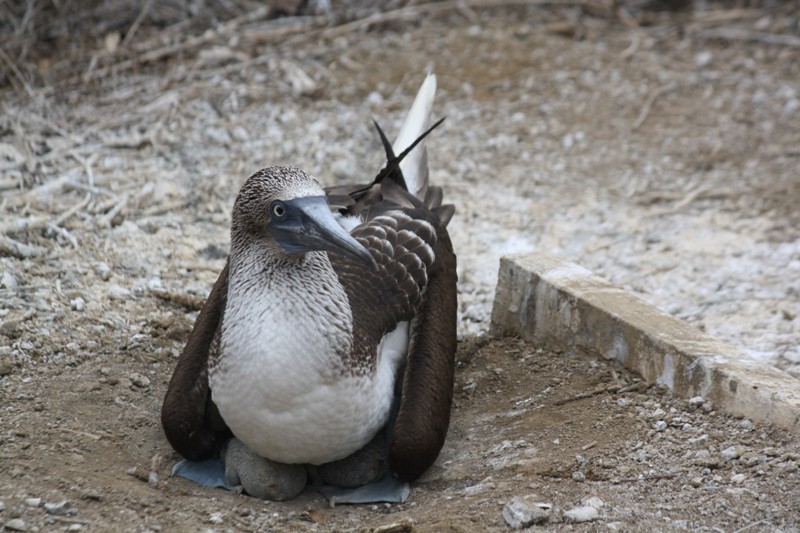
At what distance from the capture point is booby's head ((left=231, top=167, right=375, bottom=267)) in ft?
12.4

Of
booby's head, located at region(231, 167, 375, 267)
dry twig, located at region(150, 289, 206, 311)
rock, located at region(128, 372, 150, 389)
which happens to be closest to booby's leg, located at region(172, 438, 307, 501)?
rock, located at region(128, 372, 150, 389)

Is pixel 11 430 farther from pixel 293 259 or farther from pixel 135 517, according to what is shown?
pixel 293 259

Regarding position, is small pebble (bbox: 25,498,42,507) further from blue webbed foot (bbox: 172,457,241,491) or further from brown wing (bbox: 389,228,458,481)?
brown wing (bbox: 389,228,458,481)

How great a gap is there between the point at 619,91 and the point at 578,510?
597 cm

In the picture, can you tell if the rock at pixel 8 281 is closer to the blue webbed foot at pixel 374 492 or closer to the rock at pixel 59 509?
the rock at pixel 59 509

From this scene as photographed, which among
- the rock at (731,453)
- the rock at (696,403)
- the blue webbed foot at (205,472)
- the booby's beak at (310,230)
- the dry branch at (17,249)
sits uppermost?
the booby's beak at (310,230)

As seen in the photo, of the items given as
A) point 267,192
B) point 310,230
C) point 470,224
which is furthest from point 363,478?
point 470,224

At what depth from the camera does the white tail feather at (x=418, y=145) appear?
5.90 metres

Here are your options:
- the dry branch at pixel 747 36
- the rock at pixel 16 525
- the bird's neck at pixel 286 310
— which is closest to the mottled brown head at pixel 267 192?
the bird's neck at pixel 286 310

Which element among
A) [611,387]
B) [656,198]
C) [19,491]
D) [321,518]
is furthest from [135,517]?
[656,198]

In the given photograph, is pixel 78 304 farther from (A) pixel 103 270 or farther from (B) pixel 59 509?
(B) pixel 59 509

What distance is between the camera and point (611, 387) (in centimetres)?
470

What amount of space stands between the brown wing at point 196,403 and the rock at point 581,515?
61.2 inches

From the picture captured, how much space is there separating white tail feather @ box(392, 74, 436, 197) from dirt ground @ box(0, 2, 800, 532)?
897 mm
